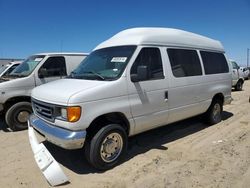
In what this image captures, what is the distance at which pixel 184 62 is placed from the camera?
5.96 m

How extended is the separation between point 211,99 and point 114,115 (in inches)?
133

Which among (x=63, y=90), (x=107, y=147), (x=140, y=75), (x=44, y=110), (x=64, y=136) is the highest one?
(x=140, y=75)

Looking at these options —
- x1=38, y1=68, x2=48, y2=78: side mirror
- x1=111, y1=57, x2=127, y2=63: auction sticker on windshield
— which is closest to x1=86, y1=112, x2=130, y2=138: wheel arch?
x1=111, y1=57, x2=127, y2=63: auction sticker on windshield

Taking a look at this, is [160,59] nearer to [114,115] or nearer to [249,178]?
[114,115]

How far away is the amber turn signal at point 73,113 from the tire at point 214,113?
4351 millimetres

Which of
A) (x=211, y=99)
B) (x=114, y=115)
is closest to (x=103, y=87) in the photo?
(x=114, y=115)

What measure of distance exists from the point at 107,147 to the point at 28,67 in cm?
460

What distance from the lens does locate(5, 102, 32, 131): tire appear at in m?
7.00

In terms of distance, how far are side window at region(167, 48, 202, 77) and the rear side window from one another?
374 millimetres

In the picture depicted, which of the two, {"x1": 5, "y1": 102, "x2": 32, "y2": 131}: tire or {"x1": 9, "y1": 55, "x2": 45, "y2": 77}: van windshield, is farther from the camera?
{"x1": 9, "y1": 55, "x2": 45, "y2": 77}: van windshield

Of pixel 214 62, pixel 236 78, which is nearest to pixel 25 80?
pixel 214 62

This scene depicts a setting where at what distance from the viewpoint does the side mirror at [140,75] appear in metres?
4.54

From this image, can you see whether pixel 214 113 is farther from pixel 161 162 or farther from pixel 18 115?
pixel 18 115

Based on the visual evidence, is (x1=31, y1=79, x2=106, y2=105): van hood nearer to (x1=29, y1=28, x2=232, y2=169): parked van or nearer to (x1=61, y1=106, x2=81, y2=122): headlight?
(x1=29, y1=28, x2=232, y2=169): parked van
